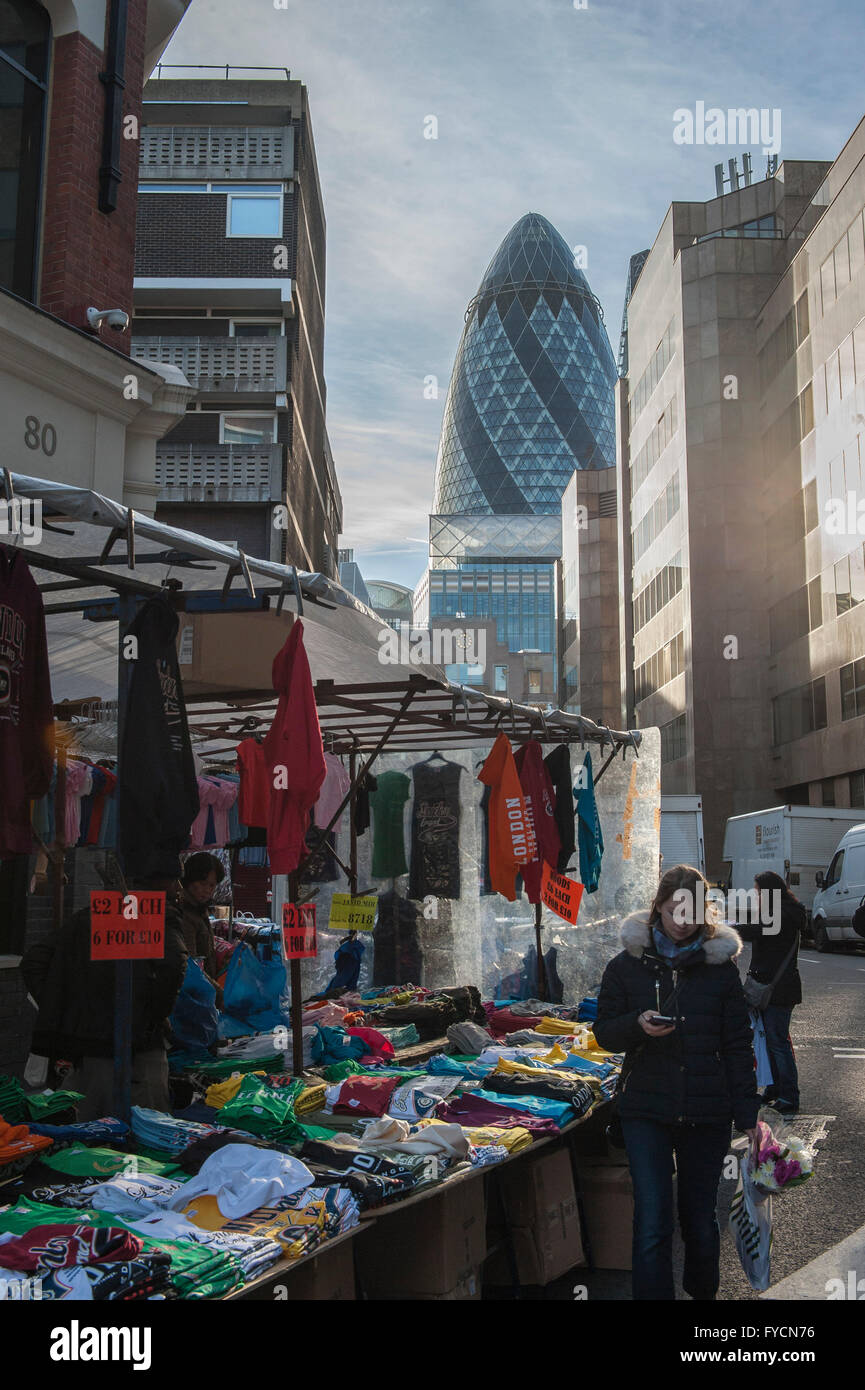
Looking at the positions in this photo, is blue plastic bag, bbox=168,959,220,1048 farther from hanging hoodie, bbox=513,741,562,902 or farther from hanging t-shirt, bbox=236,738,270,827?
hanging hoodie, bbox=513,741,562,902

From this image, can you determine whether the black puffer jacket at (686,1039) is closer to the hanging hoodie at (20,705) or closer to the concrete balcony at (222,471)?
the hanging hoodie at (20,705)

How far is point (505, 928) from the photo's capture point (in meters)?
12.6

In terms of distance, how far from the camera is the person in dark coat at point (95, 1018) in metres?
5.90

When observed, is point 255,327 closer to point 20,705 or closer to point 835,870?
point 835,870

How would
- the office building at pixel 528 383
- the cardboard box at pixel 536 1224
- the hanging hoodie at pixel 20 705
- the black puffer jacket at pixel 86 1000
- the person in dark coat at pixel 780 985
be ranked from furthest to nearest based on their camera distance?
the office building at pixel 528 383 < the person in dark coat at pixel 780 985 < the cardboard box at pixel 536 1224 < the black puffer jacket at pixel 86 1000 < the hanging hoodie at pixel 20 705

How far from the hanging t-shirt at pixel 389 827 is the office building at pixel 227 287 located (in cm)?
2037

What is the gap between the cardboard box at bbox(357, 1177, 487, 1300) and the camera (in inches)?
208

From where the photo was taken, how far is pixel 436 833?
39.1 ft

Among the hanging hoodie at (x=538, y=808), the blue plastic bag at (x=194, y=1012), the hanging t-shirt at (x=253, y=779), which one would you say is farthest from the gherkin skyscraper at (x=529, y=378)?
the blue plastic bag at (x=194, y=1012)

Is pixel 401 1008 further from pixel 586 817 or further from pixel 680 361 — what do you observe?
→ pixel 680 361

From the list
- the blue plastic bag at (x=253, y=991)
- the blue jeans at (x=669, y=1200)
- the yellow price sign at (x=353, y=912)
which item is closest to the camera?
the blue jeans at (x=669, y=1200)

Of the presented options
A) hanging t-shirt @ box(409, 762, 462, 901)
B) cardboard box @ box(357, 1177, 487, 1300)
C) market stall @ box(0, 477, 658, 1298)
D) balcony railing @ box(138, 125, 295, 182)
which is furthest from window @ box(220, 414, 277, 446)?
cardboard box @ box(357, 1177, 487, 1300)

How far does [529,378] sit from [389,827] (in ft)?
598
